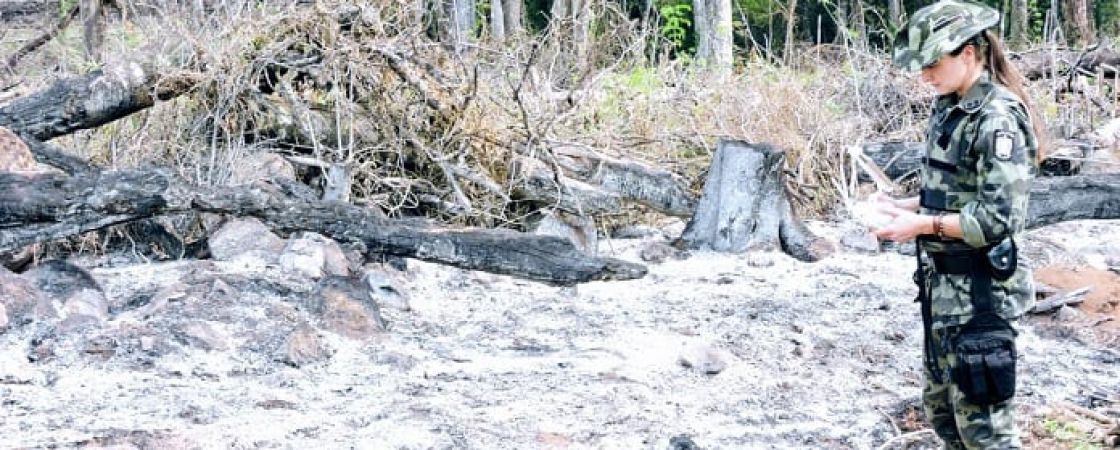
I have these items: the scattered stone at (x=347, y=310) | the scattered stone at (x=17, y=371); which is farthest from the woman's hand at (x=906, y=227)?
the scattered stone at (x=17, y=371)

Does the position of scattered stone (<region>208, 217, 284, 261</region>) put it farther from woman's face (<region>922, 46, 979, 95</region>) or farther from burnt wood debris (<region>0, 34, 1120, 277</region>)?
woman's face (<region>922, 46, 979, 95</region>)

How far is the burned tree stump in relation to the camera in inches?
259

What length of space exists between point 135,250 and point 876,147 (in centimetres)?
451

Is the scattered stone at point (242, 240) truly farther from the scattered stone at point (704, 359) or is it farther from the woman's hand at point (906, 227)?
the woman's hand at point (906, 227)

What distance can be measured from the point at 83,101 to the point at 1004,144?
186 inches

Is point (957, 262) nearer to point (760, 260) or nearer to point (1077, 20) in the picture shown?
point (760, 260)

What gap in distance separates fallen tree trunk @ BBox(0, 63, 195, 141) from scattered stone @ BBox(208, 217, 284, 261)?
93 centimetres

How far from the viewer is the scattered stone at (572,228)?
6.48 metres

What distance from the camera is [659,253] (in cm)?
648

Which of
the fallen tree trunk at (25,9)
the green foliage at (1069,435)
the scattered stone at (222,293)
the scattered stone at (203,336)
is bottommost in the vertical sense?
the green foliage at (1069,435)

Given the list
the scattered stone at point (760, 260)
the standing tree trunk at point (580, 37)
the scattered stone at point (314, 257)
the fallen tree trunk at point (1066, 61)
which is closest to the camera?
the scattered stone at point (314, 257)

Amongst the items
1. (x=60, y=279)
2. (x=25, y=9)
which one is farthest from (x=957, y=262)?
(x=25, y=9)

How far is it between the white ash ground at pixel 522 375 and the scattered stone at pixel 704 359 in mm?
43

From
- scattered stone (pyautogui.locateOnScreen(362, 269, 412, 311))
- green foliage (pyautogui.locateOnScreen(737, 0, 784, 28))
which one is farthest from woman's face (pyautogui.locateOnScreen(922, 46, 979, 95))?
green foliage (pyautogui.locateOnScreen(737, 0, 784, 28))
